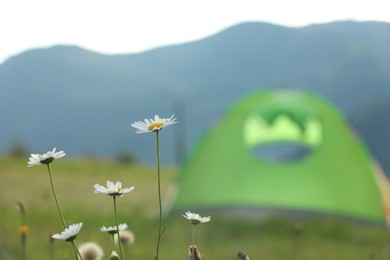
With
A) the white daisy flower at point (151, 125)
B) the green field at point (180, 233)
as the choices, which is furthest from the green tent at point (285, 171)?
the white daisy flower at point (151, 125)

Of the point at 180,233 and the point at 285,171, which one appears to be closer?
the point at 180,233

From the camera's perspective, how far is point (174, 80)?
10575 cm

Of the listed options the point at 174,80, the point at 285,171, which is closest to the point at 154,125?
the point at 285,171

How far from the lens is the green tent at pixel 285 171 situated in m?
3.62

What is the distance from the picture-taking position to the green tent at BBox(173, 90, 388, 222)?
3625 mm

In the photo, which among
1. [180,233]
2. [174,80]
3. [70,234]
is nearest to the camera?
[70,234]

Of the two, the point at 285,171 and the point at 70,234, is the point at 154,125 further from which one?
the point at 285,171

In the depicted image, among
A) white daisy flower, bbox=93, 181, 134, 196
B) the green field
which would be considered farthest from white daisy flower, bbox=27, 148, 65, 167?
the green field

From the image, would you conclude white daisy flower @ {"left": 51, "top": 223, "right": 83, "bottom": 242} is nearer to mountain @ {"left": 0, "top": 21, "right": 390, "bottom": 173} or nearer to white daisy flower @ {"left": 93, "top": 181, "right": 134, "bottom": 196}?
white daisy flower @ {"left": 93, "top": 181, "right": 134, "bottom": 196}

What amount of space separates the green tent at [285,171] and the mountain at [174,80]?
252 feet

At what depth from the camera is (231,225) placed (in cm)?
326

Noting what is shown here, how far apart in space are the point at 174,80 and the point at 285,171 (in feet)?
336

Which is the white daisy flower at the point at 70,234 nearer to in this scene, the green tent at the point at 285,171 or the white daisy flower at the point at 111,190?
the white daisy flower at the point at 111,190


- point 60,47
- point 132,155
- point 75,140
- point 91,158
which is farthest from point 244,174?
point 60,47
